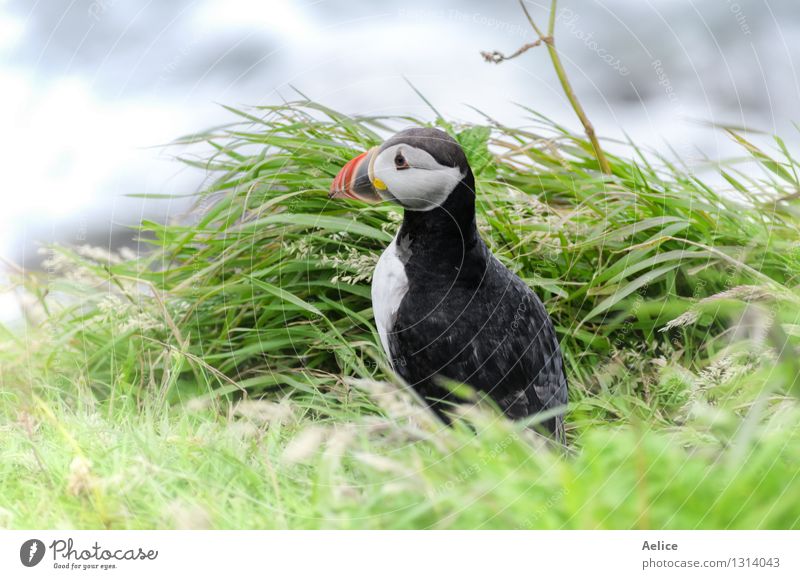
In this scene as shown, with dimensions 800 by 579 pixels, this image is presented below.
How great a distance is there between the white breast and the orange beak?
15 cm

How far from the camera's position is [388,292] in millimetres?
1628

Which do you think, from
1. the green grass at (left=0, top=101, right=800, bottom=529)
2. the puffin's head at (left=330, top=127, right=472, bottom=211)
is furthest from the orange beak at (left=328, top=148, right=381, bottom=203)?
the green grass at (left=0, top=101, right=800, bottom=529)

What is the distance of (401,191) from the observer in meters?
1.55

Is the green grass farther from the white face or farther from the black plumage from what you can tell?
the white face

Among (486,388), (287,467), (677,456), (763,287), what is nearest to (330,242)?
(486,388)

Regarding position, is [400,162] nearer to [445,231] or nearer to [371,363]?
[445,231]

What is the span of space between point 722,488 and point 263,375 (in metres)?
1.23

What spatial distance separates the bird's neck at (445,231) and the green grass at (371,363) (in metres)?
0.31

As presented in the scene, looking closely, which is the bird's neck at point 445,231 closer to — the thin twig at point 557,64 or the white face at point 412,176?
the white face at point 412,176

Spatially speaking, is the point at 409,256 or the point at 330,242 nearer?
the point at 409,256

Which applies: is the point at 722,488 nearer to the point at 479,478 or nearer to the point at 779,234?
the point at 479,478

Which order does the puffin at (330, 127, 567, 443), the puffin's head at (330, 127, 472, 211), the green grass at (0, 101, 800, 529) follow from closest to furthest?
the green grass at (0, 101, 800, 529) → the puffin's head at (330, 127, 472, 211) → the puffin at (330, 127, 567, 443)

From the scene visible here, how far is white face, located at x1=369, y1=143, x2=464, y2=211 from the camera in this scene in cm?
150

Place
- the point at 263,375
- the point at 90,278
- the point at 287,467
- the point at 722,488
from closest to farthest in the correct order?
the point at 722,488 < the point at 287,467 < the point at 263,375 < the point at 90,278
